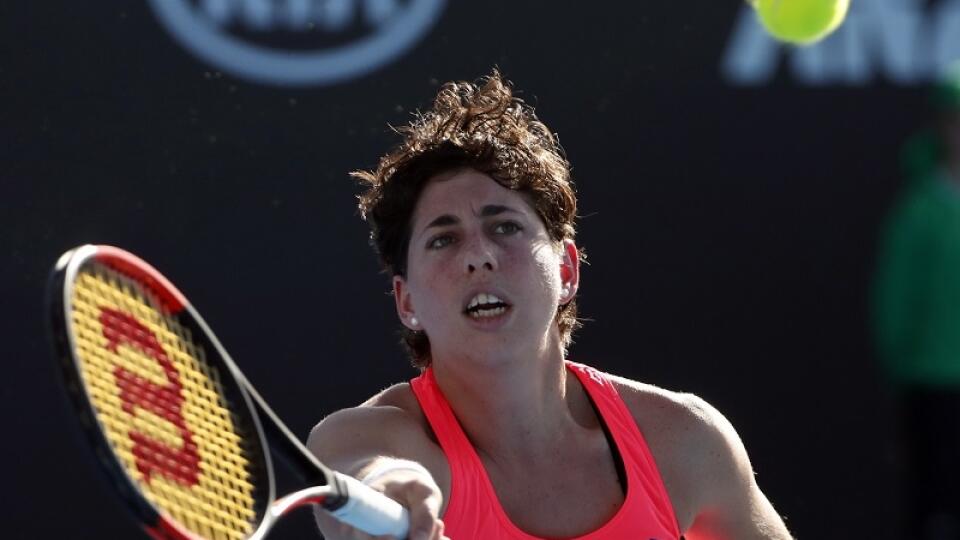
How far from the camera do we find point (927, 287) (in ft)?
14.6

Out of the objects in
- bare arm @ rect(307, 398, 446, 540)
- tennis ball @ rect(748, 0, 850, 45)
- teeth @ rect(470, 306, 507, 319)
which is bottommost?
bare arm @ rect(307, 398, 446, 540)

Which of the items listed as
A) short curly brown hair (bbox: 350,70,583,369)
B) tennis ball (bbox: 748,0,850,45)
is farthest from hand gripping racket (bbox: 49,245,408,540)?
tennis ball (bbox: 748,0,850,45)

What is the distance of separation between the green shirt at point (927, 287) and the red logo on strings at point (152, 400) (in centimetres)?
247

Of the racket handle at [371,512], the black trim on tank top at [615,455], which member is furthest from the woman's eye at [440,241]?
the racket handle at [371,512]

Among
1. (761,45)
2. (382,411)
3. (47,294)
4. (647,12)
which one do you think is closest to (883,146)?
(761,45)

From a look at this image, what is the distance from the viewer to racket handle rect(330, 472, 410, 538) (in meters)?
2.45

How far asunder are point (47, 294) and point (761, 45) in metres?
2.87

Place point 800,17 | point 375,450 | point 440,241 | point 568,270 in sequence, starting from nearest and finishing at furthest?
point 375,450
point 440,241
point 568,270
point 800,17

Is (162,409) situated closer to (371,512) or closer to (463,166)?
(371,512)

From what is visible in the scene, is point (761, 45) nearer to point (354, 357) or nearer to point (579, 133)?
point (579, 133)

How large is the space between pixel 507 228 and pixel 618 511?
0.51m

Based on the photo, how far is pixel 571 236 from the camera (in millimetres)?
3326

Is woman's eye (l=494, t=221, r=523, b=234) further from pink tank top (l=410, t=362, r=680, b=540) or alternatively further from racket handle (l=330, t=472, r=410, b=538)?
racket handle (l=330, t=472, r=410, b=538)

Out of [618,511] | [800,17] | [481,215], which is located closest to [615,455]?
[618,511]
